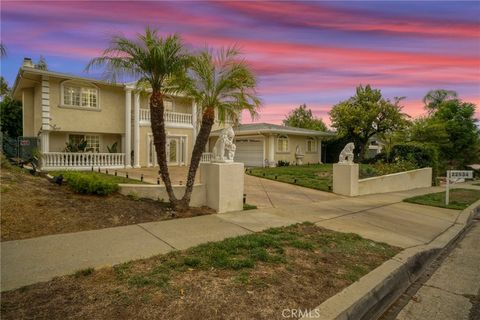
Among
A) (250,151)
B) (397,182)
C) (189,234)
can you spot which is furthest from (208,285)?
(250,151)

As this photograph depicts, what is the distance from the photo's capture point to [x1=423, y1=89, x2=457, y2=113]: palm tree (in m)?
35.4

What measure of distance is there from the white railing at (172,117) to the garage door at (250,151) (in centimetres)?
586

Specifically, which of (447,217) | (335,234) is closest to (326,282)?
(335,234)

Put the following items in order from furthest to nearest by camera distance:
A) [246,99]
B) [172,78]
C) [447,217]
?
[447,217] → [246,99] → [172,78]

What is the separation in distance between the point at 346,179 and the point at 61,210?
9.53 metres

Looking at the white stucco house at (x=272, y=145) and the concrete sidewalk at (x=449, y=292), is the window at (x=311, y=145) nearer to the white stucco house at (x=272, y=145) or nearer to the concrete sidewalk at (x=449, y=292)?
the white stucco house at (x=272, y=145)

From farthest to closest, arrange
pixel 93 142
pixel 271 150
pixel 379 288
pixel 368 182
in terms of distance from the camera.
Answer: pixel 271 150 → pixel 93 142 → pixel 368 182 → pixel 379 288

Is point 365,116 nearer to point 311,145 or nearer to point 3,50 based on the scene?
point 311,145

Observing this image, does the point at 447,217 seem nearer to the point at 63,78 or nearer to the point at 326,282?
the point at 326,282

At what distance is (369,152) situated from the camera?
3859 cm

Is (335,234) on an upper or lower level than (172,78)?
lower

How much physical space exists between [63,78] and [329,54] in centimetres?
1458

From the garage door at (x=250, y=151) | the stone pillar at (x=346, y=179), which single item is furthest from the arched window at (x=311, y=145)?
the stone pillar at (x=346, y=179)

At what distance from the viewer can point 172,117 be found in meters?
20.6
